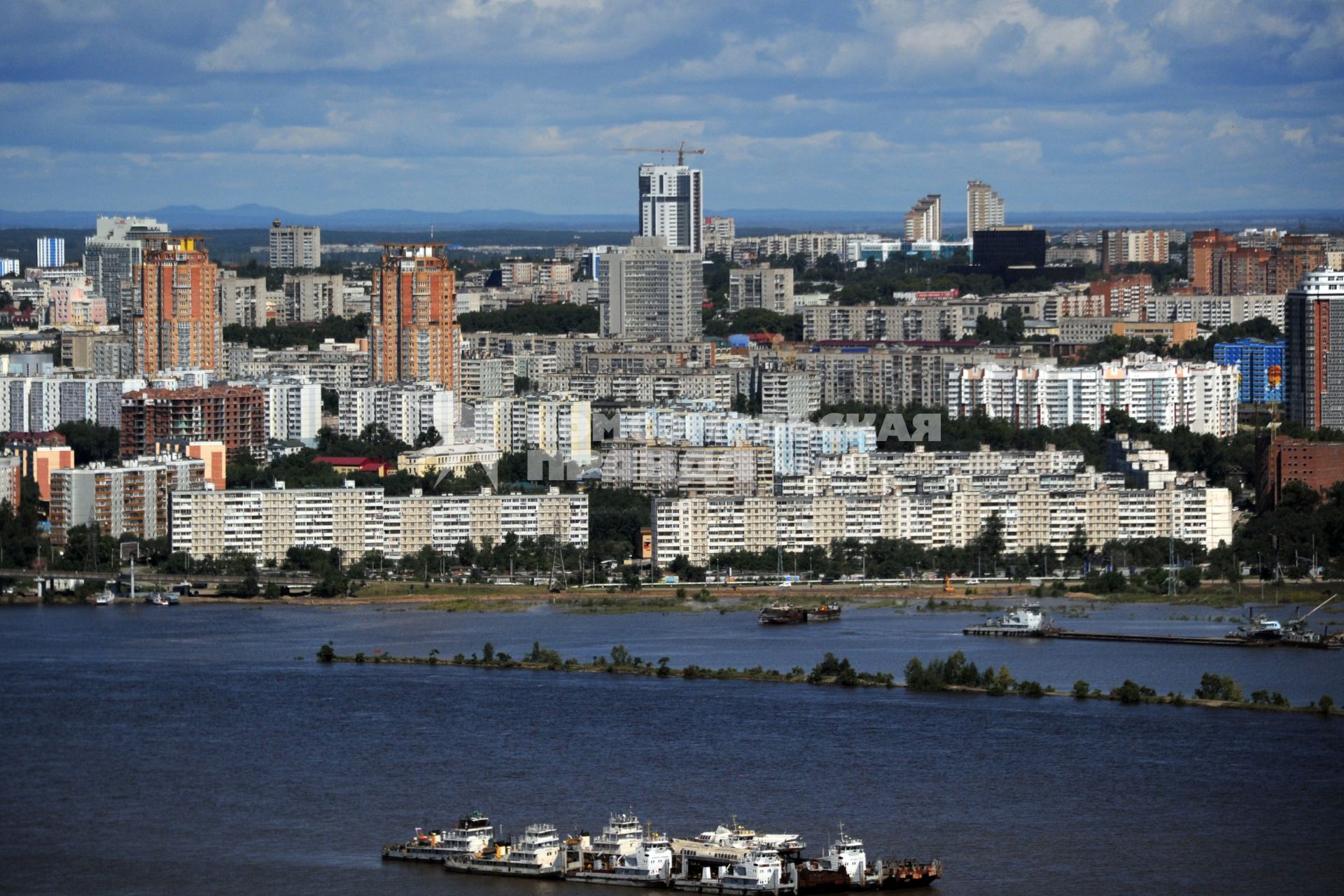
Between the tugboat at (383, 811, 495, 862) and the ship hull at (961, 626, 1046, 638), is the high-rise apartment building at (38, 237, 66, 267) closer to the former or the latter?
the ship hull at (961, 626, 1046, 638)

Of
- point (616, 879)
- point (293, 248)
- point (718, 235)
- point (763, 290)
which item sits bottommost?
point (616, 879)

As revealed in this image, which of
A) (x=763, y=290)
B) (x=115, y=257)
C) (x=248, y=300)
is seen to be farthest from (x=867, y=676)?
(x=115, y=257)

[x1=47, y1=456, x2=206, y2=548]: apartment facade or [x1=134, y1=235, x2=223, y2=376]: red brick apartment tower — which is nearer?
[x1=47, y1=456, x2=206, y2=548]: apartment facade

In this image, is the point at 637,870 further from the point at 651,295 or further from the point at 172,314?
the point at 651,295

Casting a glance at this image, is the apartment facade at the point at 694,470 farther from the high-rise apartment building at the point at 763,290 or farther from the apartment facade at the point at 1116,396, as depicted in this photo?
the high-rise apartment building at the point at 763,290

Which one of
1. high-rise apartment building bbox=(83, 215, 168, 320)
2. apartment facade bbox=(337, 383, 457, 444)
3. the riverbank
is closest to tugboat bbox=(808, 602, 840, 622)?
the riverbank

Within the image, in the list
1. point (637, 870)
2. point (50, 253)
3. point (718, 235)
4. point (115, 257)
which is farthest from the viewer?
point (718, 235)

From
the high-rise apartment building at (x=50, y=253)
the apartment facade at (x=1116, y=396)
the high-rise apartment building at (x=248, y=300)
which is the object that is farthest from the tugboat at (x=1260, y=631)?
the high-rise apartment building at (x=50, y=253)
